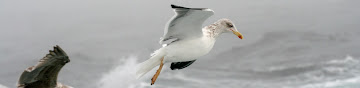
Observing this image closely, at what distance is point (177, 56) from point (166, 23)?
2.22 ft

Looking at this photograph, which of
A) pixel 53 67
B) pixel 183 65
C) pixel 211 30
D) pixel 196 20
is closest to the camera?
pixel 53 67

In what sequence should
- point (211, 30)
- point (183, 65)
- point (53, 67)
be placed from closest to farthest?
point (53, 67) < point (211, 30) < point (183, 65)

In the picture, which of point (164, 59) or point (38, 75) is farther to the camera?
point (164, 59)

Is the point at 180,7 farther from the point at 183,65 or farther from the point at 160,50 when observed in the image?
the point at 183,65

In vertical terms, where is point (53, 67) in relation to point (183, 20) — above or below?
below

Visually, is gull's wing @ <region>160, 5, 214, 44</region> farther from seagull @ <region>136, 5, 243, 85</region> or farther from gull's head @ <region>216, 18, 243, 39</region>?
gull's head @ <region>216, 18, 243, 39</region>

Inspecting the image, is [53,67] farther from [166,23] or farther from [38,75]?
[166,23]

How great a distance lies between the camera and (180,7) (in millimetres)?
8492

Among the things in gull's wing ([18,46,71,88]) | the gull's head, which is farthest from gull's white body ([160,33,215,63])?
gull's wing ([18,46,71,88])

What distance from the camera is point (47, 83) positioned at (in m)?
8.01

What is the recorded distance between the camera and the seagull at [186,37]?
29.1 feet

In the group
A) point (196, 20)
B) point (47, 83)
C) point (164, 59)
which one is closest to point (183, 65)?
point (164, 59)

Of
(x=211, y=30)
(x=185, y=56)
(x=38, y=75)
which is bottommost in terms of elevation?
(x=38, y=75)

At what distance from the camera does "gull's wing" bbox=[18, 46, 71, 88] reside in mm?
7391
